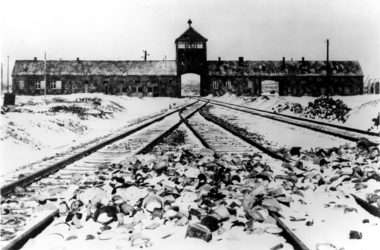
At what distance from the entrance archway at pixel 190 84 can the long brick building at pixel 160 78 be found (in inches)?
20.2

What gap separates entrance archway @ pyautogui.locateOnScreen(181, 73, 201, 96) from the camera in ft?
113

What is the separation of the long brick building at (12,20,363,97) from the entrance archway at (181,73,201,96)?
1.68 ft

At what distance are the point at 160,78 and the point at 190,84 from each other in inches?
237

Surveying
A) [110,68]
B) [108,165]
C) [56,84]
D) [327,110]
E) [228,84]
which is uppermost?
[110,68]

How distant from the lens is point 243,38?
24.7ft

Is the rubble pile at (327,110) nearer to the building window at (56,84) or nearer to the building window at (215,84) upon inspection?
the building window at (215,84)

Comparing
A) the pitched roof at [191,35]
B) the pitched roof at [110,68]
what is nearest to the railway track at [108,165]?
the pitched roof at [191,35]

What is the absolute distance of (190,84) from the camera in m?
37.2

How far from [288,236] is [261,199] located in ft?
2.92

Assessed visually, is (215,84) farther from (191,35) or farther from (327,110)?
(191,35)

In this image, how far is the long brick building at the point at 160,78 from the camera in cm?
3784

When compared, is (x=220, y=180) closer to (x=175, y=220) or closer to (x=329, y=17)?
(x=175, y=220)

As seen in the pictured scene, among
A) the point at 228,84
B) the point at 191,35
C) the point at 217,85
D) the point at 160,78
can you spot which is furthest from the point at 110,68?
the point at 191,35

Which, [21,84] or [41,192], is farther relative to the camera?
[21,84]
